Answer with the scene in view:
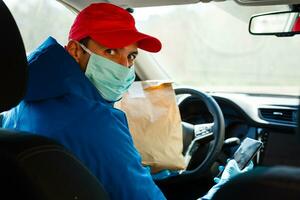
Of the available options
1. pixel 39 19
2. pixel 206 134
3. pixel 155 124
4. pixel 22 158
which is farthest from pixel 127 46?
pixel 39 19

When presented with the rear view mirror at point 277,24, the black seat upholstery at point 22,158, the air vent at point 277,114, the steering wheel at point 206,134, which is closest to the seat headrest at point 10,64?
the black seat upholstery at point 22,158

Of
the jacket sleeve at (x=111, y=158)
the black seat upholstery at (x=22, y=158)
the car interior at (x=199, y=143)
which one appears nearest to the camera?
→ the car interior at (x=199, y=143)

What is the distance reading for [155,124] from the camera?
2.67 meters

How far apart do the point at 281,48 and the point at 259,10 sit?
35.6 inches

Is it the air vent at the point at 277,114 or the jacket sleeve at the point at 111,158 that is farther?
the air vent at the point at 277,114

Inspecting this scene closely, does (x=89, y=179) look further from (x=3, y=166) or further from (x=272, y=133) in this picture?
(x=272, y=133)

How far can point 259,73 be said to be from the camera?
386 centimetres

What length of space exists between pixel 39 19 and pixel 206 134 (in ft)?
3.96

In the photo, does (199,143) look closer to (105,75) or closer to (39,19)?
(105,75)

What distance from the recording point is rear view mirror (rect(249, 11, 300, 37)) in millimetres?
2576

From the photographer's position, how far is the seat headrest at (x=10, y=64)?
4.02 ft

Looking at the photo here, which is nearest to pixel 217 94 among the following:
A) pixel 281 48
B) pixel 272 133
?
pixel 272 133

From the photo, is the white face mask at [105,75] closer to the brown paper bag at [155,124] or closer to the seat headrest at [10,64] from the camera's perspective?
the brown paper bag at [155,124]

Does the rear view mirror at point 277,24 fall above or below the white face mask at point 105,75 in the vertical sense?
above
